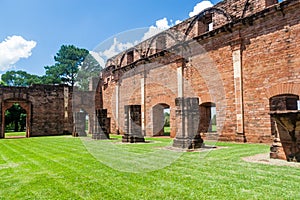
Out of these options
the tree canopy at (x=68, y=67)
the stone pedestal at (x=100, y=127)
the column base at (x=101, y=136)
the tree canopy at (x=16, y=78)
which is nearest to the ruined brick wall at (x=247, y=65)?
the stone pedestal at (x=100, y=127)

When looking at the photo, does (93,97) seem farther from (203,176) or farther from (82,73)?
(203,176)

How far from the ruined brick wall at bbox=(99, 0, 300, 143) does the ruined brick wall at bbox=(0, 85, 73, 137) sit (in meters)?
11.9

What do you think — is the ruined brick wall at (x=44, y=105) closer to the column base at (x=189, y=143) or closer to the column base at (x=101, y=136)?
the column base at (x=101, y=136)

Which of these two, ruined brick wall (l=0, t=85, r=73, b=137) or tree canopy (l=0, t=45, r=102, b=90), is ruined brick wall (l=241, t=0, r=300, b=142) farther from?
tree canopy (l=0, t=45, r=102, b=90)

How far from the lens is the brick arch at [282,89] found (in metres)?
9.02

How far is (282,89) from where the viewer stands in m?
9.38

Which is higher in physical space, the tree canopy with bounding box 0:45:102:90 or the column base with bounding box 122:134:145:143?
the tree canopy with bounding box 0:45:102:90

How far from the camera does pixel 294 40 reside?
30.1 ft

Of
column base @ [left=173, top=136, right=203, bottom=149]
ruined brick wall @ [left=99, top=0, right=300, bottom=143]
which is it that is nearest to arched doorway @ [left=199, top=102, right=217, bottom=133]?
ruined brick wall @ [left=99, top=0, right=300, bottom=143]

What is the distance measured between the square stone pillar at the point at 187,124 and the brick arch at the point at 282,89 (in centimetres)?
306

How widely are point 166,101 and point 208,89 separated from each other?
358 centimetres

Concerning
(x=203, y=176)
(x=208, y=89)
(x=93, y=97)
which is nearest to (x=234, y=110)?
(x=208, y=89)

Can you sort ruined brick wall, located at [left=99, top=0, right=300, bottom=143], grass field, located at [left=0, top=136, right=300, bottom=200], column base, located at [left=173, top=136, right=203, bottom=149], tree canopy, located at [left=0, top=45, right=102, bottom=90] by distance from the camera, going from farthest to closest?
tree canopy, located at [left=0, top=45, right=102, bottom=90] < ruined brick wall, located at [left=99, top=0, right=300, bottom=143] < column base, located at [left=173, top=136, right=203, bottom=149] < grass field, located at [left=0, top=136, right=300, bottom=200]

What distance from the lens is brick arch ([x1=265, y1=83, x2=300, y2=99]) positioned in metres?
9.02
